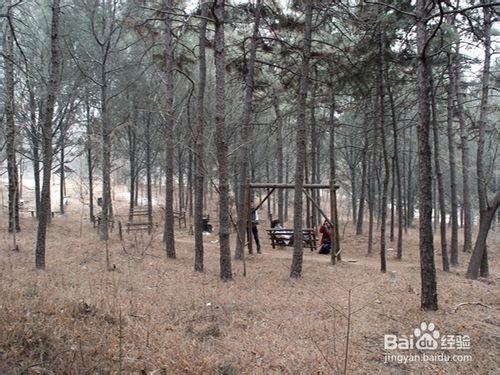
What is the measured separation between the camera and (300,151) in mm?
9023

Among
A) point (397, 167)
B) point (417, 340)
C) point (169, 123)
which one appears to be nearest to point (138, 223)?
point (169, 123)

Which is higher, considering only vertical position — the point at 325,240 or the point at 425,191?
the point at 425,191

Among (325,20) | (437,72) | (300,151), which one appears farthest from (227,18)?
(437,72)

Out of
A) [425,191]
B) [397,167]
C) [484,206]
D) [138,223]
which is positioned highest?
[397,167]

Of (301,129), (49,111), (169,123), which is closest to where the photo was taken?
(49,111)

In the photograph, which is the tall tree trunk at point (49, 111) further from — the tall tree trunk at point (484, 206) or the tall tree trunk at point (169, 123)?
the tall tree trunk at point (484, 206)

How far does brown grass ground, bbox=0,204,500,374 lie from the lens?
390cm

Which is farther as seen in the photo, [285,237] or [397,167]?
[285,237]

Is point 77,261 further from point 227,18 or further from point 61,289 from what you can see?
point 227,18

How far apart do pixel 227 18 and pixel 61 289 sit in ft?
26.5

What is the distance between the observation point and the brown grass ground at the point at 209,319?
12.8ft

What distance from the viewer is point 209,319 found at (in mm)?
5492

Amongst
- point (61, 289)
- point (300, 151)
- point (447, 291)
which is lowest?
point (447, 291)

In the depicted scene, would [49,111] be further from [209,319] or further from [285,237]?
[285,237]
